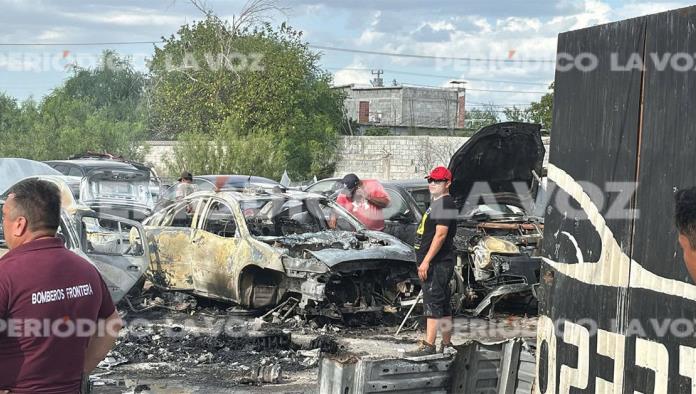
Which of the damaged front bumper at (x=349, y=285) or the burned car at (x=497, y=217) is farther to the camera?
the burned car at (x=497, y=217)

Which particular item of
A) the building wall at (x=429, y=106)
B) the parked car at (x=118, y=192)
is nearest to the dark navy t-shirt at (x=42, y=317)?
the parked car at (x=118, y=192)

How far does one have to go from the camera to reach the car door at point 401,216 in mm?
12867

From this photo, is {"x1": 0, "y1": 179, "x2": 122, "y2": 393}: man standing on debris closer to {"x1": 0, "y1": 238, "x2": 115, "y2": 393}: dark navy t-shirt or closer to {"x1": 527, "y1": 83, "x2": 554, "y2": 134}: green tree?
{"x1": 0, "y1": 238, "x2": 115, "y2": 393}: dark navy t-shirt

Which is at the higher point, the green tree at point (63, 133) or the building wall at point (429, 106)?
the building wall at point (429, 106)

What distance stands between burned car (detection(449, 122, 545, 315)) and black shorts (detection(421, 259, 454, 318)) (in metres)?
2.62

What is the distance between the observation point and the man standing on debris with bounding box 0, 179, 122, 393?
3654 millimetres

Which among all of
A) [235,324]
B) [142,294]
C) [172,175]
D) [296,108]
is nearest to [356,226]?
→ [235,324]

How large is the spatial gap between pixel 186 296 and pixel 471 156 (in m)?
4.24

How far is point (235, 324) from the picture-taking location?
1093 cm

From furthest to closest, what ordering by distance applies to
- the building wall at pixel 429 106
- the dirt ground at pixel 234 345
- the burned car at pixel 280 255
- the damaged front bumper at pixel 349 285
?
the building wall at pixel 429 106 → the burned car at pixel 280 255 → the damaged front bumper at pixel 349 285 → the dirt ground at pixel 234 345

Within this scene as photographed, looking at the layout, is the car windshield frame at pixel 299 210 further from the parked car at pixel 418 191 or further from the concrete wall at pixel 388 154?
the concrete wall at pixel 388 154

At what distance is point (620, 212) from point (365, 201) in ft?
25.9

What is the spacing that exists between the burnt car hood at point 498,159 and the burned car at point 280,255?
1.27 meters

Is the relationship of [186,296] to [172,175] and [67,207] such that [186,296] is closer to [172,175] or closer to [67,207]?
[67,207]
